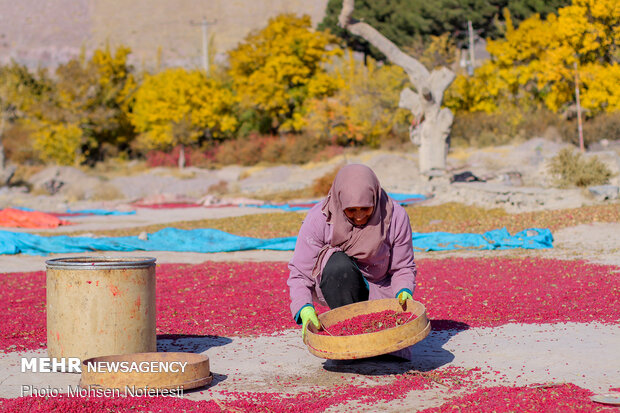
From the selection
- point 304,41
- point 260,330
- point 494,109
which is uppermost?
point 304,41

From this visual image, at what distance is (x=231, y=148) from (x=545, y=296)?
120 feet

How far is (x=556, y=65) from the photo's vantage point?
33562 mm

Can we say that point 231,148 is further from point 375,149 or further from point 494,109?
point 494,109

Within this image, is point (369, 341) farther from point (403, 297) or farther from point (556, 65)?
point (556, 65)

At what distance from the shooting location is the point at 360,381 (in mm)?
4594

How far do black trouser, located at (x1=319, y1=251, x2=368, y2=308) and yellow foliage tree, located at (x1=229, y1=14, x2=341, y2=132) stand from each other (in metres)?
37.8

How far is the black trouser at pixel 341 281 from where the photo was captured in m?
5.08

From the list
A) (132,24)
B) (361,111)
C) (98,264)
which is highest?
(132,24)

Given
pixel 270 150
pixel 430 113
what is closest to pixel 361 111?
pixel 270 150

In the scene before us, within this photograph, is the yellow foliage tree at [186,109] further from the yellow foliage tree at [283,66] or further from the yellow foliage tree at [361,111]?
the yellow foliage tree at [361,111]

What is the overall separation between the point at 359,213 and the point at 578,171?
16094mm

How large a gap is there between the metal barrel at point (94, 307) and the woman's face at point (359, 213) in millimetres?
1426

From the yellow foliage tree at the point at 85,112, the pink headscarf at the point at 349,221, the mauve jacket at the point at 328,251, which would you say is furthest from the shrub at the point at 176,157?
the pink headscarf at the point at 349,221

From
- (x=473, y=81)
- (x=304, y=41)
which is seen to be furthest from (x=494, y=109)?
(x=304, y=41)
